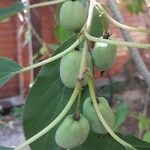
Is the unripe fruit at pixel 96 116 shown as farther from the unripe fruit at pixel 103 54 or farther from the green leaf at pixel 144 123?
the green leaf at pixel 144 123

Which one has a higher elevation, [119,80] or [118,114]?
[118,114]

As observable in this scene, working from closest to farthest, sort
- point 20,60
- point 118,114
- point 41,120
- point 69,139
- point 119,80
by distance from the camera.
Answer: point 69,139, point 41,120, point 118,114, point 20,60, point 119,80

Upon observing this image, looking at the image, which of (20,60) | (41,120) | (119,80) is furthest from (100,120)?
(119,80)

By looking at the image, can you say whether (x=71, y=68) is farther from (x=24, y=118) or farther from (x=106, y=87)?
(x=106, y=87)

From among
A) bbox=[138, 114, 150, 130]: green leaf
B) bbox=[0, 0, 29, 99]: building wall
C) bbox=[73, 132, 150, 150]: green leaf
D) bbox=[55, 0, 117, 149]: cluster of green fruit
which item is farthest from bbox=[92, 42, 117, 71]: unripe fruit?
bbox=[0, 0, 29, 99]: building wall

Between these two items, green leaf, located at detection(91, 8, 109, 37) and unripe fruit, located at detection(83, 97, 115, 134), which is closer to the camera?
unripe fruit, located at detection(83, 97, 115, 134)

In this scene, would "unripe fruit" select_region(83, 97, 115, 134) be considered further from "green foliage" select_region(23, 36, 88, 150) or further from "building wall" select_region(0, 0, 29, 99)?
"building wall" select_region(0, 0, 29, 99)

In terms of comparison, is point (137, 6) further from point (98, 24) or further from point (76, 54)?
point (76, 54)
